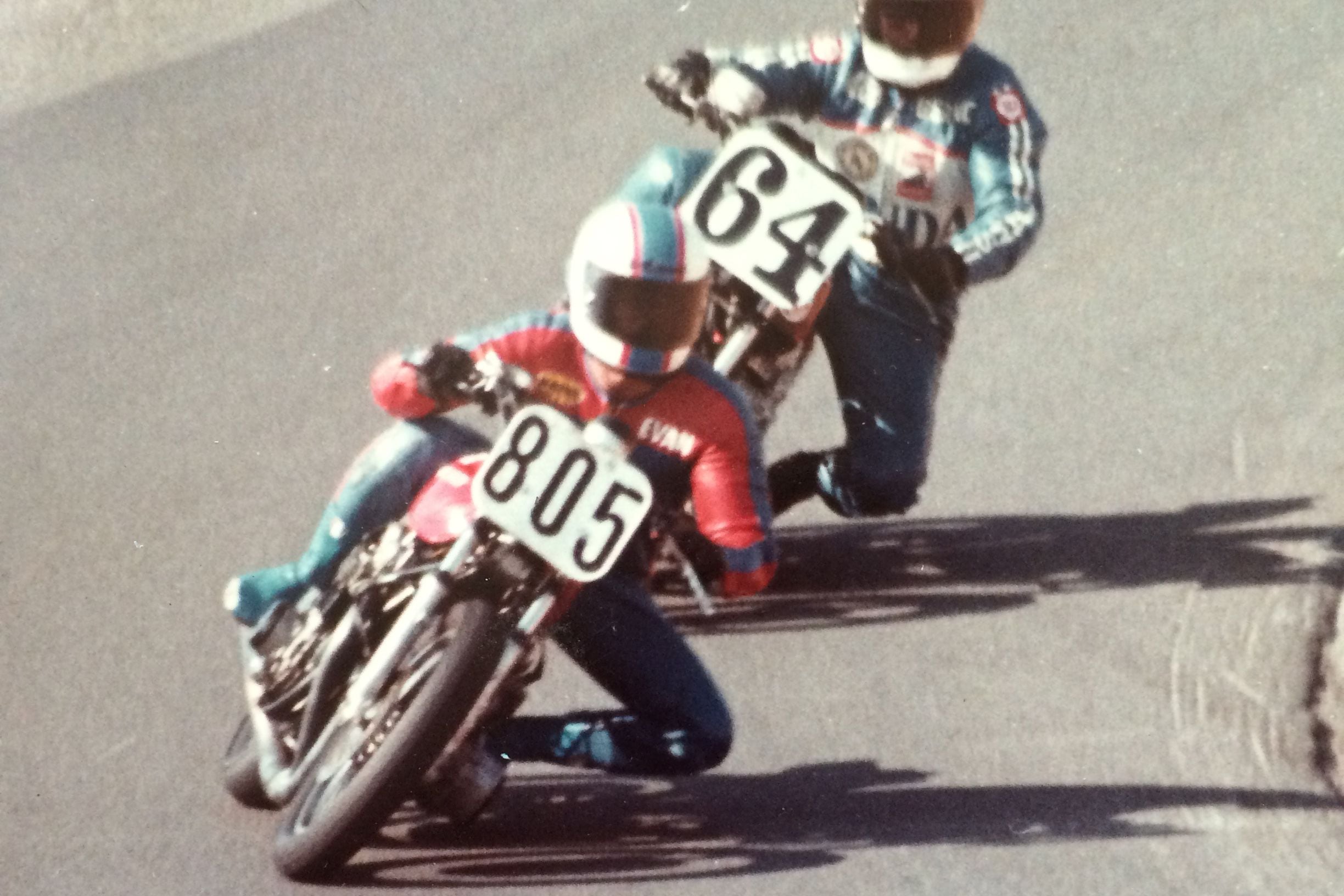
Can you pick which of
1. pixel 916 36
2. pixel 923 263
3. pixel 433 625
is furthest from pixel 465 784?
pixel 916 36

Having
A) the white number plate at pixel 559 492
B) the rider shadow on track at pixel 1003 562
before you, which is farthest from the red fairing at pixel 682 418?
the rider shadow on track at pixel 1003 562

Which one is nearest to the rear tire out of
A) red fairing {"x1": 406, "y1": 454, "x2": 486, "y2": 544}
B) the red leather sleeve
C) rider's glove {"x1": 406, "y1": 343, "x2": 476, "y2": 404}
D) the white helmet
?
red fairing {"x1": 406, "y1": 454, "x2": 486, "y2": 544}

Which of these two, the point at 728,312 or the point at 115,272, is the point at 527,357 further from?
the point at 115,272

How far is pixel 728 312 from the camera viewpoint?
5203 millimetres

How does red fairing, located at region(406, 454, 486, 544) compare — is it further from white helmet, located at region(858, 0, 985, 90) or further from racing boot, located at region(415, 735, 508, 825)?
white helmet, located at region(858, 0, 985, 90)

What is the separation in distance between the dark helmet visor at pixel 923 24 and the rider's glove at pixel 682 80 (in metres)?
0.52

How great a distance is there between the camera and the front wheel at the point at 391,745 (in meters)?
3.77

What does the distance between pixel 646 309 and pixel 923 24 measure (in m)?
1.75

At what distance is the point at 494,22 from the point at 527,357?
416 cm

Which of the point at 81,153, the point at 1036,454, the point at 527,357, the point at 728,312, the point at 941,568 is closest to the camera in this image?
the point at 527,357

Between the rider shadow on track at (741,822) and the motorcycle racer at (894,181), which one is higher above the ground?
the motorcycle racer at (894,181)

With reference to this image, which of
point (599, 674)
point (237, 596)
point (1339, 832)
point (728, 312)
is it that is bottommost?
point (1339, 832)

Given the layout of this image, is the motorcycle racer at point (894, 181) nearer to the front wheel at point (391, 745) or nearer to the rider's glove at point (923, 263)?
the rider's glove at point (923, 263)

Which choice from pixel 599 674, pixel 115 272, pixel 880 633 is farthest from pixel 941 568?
pixel 115 272
